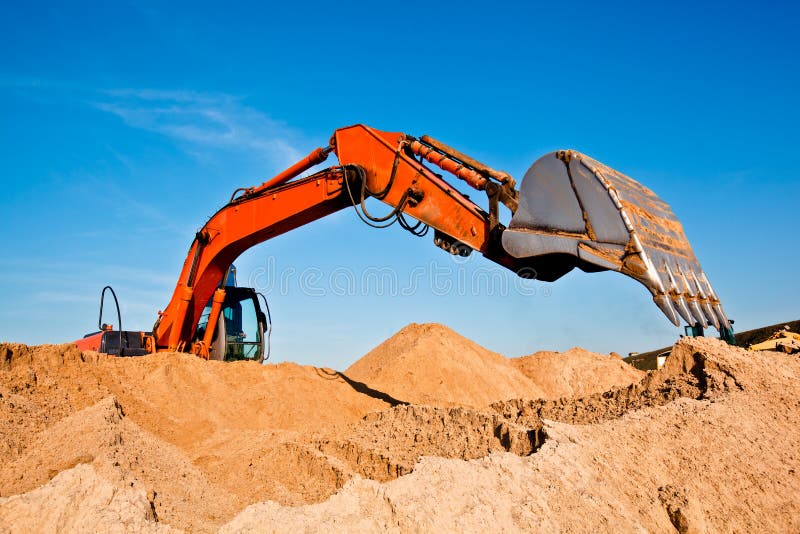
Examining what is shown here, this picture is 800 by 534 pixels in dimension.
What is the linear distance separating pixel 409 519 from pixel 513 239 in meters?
3.24

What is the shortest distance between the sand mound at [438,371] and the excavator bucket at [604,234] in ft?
22.8

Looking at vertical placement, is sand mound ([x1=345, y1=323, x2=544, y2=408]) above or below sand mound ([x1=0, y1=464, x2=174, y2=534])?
above

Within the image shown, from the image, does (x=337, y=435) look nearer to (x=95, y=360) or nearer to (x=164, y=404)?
(x=164, y=404)

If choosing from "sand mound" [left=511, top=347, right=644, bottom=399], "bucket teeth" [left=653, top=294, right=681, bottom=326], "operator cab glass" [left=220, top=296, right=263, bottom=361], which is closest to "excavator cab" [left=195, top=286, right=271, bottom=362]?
"operator cab glass" [left=220, top=296, right=263, bottom=361]

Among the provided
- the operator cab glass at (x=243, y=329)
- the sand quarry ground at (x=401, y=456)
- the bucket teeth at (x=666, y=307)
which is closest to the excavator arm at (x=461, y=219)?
the bucket teeth at (x=666, y=307)

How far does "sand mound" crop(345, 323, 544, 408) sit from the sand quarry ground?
5.46 metres

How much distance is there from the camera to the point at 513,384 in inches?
643

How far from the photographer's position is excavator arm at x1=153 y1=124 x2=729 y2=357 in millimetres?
5621

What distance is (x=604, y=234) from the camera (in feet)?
18.5

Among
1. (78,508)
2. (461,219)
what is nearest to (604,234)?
(461,219)

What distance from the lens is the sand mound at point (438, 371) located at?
46.5 ft

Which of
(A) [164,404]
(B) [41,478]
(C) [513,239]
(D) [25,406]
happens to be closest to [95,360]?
(A) [164,404]

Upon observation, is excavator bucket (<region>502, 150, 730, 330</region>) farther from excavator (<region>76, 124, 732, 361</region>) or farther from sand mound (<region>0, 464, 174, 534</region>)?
sand mound (<region>0, 464, 174, 534</region>)

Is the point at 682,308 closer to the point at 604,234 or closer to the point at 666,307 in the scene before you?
the point at 666,307
